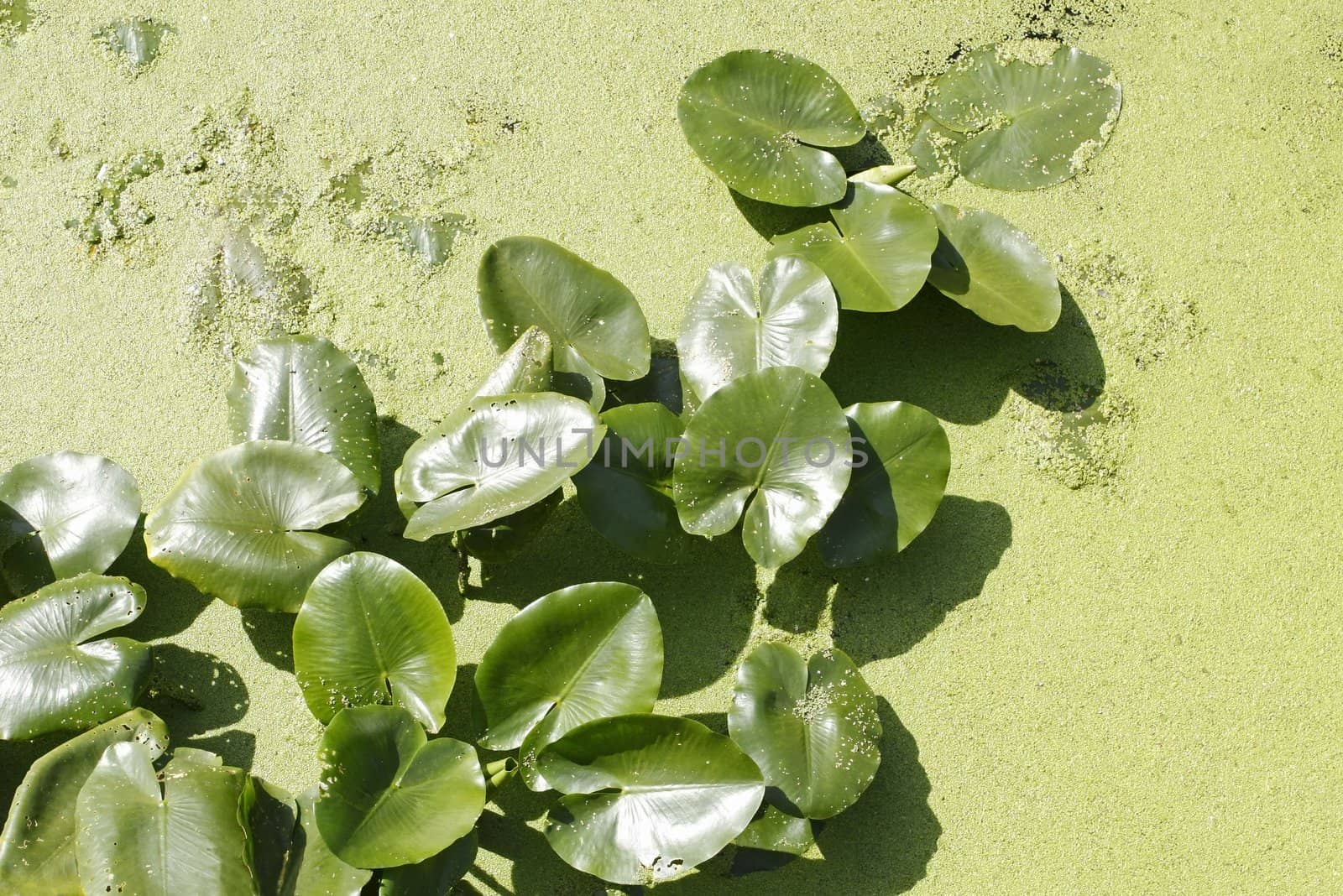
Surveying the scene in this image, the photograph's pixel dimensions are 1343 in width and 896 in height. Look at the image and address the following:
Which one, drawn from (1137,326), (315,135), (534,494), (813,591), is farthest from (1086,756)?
(315,135)

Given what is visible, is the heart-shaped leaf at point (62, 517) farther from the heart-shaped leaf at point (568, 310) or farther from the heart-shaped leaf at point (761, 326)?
the heart-shaped leaf at point (761, 326)

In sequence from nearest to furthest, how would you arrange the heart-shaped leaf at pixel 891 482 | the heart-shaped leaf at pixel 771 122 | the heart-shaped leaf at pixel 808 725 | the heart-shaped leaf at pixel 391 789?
the heart-shaped leaf at pixel 391 789 → the heart-shaped leaf at pixel 808 725 → the heart-shaped leaf at pixel 891 482 → the heart-shaped leaf at pixel 771 122

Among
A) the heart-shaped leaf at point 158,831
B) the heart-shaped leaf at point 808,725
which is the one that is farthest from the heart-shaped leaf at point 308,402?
the heart-shaped leaf at point 808,725

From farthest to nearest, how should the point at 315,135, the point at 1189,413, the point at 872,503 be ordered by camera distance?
the point at 315,135 < the point at 1189,413 < the point at 872,503

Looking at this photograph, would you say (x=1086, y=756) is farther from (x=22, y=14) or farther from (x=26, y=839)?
(x=22, y=14)

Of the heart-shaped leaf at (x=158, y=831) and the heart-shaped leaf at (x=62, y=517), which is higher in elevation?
the heart-shaped leaf at (x=62, y=517)

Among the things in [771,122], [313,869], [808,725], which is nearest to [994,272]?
[771,122]
